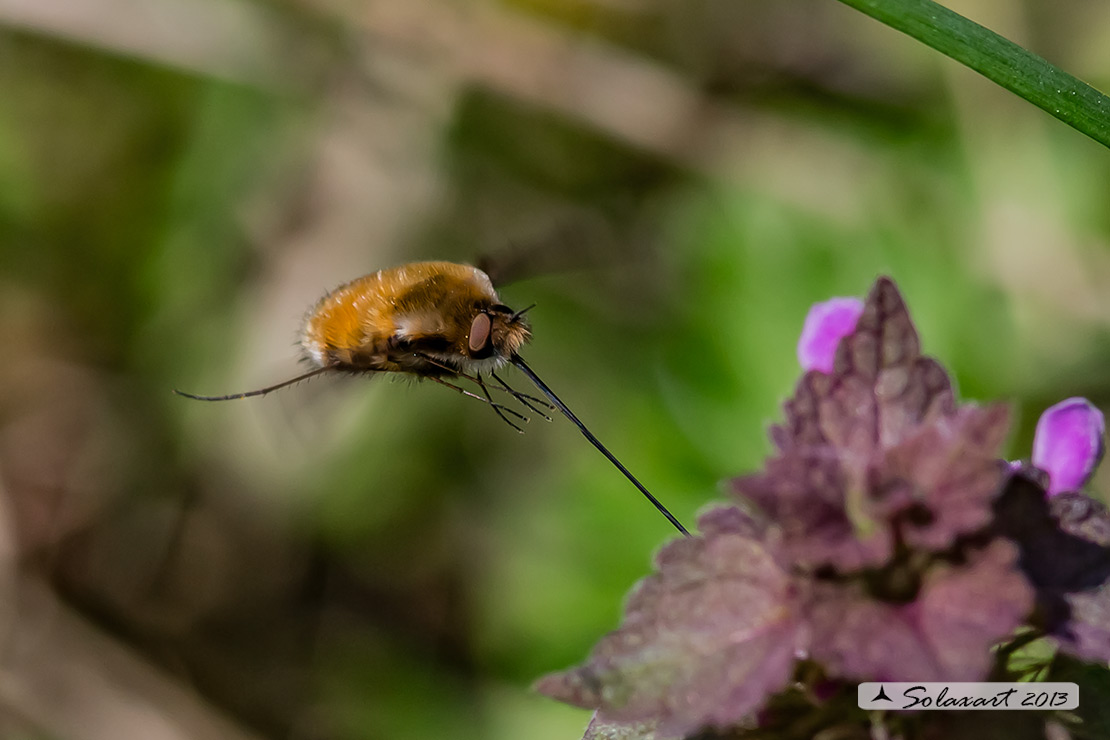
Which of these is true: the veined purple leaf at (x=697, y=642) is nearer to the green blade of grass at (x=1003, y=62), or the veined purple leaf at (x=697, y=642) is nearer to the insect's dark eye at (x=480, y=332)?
the green blade of grass at (x=1003, y=62)

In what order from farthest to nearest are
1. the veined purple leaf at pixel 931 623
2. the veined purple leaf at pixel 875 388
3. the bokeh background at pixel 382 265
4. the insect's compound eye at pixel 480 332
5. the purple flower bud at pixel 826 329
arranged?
1. the bokeh background at pixel 382 265
2. the insect's compound eye at pixel 480 332
3. the purple flower bud at pixel 826 329
4. the veined purple leaf at pixel 875 388
5. the veined purple leaf at pixel 931 623

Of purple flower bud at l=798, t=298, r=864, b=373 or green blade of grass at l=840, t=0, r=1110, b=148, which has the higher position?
green blade of grass at l=840, t=0, r=1110, b=148

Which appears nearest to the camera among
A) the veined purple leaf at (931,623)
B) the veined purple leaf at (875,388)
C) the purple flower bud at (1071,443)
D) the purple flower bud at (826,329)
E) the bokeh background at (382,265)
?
the veined purple leaf at (931,623)

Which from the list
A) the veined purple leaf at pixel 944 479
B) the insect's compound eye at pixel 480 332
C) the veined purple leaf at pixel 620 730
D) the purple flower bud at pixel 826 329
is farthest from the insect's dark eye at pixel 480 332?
the veined purple leaf at pixel 944 479

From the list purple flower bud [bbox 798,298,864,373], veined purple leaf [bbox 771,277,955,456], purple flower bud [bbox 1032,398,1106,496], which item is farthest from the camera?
purple flower bud [bbox 798,298,864,373]

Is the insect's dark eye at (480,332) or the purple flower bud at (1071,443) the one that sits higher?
the insect's dark eye at (480,332)

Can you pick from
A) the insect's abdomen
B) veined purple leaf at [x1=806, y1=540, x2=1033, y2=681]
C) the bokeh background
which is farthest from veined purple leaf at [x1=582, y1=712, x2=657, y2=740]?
the bokeh background

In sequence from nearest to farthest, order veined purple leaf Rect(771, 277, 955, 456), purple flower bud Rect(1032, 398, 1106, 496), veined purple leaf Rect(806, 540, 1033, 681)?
veined purple leaf Rect(806, 540, 1033, 681)
veined purple leaf Rect(771, 277, 955, 456)
purple flower bud Rect(1032, 398, 1106, 496)

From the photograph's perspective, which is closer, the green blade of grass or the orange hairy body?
the green blade of grass

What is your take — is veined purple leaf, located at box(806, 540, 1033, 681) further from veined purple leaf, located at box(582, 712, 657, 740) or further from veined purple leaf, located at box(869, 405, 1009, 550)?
veined purple leaf, located at box(582, 712, 657, 740)
